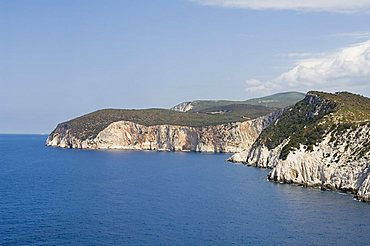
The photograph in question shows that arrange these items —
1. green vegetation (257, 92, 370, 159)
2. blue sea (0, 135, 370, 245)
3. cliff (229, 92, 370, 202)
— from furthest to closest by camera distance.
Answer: green vegetation (257, 92, 370, 159) → cliff (229, 92, 370, 202) → blue sea (0, 135, 370, 245)

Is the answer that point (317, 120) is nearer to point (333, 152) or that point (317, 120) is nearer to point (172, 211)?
point (333, 152)

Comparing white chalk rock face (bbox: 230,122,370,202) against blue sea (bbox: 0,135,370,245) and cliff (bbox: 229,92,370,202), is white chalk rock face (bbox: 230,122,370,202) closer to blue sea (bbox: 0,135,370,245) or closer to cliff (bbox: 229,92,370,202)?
cliff (bbox: 229,92,370,202)

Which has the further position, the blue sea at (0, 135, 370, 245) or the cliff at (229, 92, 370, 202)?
the cliff at (229, 92, 370, 202)

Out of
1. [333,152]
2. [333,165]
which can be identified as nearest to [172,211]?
[333,165]

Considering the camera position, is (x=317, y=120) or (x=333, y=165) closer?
(x=333, y=165)

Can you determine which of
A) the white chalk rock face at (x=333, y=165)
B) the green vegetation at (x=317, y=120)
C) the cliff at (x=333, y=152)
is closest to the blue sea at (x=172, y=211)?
the white chalk rock face at (x=333, y=165)

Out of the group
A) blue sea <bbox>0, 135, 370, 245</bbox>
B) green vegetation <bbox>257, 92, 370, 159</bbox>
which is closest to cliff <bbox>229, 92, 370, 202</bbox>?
green vegetation <bbox>257, 92, 370, 159</bbox>
